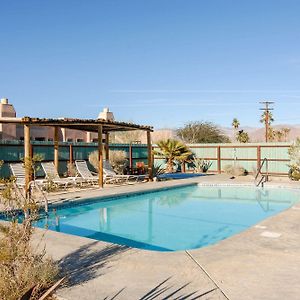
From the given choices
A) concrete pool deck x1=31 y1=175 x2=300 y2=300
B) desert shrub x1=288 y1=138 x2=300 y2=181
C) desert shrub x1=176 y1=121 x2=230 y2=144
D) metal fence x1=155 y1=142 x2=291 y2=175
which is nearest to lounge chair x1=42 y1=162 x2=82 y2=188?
concrete pool deck x1=31 y1=175 x2=300 y2=300

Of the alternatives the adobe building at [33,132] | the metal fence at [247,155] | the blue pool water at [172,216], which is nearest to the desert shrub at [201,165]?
the metal fence at [247,155]

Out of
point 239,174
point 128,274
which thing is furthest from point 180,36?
point 128,274

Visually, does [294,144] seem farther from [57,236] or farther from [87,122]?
[57,236]

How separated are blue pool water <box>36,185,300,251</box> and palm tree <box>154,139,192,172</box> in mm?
6569

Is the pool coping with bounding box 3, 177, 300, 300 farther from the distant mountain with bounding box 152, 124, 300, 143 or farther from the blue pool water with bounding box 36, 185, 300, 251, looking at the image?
the distant mountain with bounding box 152, 124, 300, 143

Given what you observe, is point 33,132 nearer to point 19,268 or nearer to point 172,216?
point 172,216

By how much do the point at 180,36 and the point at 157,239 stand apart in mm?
16481

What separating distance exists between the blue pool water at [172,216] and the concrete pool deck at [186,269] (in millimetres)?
1941

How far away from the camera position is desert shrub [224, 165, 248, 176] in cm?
2114

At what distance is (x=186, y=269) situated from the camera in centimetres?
486

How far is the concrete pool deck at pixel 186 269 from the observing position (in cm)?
409

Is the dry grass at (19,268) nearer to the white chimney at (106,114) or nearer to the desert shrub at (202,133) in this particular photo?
the desert shrub at (202,133)

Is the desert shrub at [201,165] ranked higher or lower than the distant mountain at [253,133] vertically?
lower

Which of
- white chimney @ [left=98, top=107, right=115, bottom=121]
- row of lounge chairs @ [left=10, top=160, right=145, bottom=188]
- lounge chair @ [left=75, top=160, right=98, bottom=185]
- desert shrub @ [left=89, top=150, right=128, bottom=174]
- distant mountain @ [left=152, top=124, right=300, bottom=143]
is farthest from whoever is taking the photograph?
distant mountain @ [left=152, top=124, right=300, bottom=143]
